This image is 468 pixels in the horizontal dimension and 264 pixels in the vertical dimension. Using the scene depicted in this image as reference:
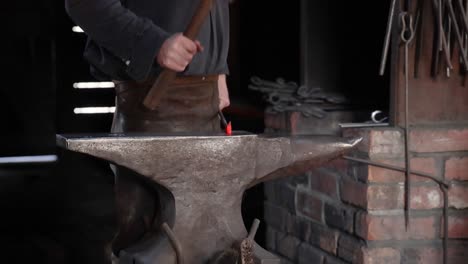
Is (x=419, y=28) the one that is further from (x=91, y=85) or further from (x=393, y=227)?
(x=91, y=85)

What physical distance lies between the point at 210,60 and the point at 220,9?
138 millimetres

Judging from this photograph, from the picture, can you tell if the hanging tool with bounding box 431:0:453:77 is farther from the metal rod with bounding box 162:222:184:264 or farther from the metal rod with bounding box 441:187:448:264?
the metal rod with bounding box 162:222:184:264

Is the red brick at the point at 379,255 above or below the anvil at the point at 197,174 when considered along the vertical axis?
below

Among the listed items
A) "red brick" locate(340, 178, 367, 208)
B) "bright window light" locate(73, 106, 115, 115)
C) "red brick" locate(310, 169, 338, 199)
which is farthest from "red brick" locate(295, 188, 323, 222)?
"bright window light" locate(73, 106, 115, 115)

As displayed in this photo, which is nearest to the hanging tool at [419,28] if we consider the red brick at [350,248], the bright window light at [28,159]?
the red brick at [350,248]

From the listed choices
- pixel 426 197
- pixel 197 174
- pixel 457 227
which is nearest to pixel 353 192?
pixel 426 197

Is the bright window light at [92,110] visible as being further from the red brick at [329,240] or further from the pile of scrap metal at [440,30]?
the pile of scrap metal at [440,30]

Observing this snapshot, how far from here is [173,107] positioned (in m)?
1.99

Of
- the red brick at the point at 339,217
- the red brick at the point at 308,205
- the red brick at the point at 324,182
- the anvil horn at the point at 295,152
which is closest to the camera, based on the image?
the anvil horn at the point at 295,152

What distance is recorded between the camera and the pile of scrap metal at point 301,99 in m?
2.71

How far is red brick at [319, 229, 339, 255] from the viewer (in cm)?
262

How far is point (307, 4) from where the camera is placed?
2.85 m

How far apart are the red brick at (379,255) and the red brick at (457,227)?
161 millimetres

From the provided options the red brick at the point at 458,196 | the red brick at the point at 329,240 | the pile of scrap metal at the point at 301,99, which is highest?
the pile of scrap metal at the point at 301,99
